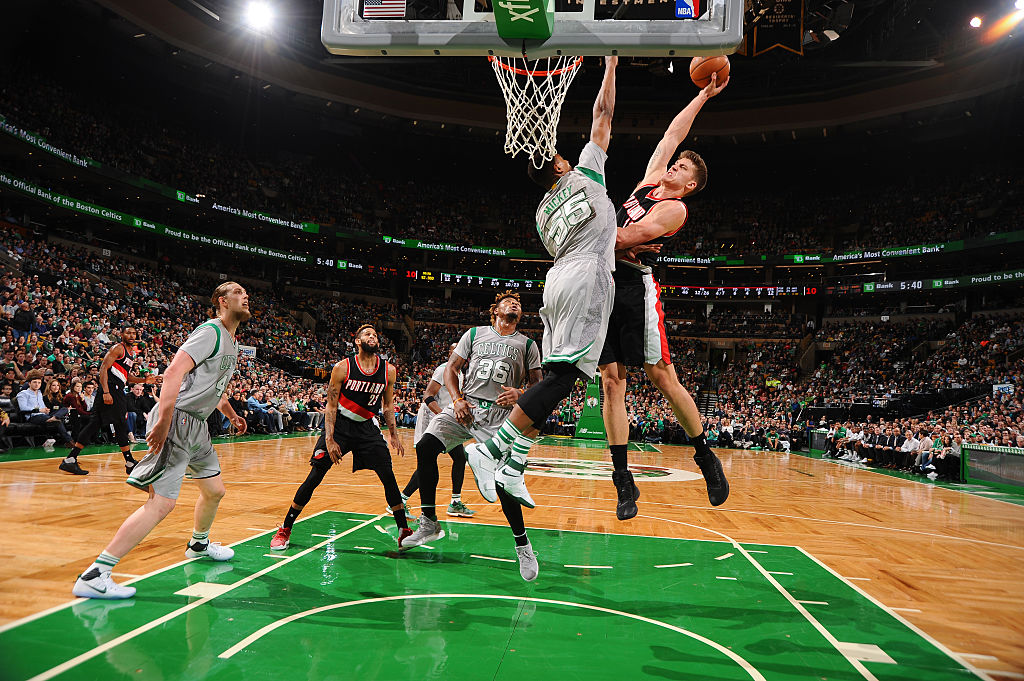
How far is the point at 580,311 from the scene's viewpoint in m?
3.96

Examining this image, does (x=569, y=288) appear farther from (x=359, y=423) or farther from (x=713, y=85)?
(x=359, y=423)

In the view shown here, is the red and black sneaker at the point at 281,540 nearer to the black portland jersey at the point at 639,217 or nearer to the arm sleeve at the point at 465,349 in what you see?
the arm sleeve at the point at 465,349

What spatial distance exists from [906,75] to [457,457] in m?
33.2

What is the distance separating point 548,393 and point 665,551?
3006 mm

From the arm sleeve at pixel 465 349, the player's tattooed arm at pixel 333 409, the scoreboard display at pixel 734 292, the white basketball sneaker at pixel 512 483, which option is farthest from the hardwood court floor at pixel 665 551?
the scoreboard display at pixel 734 292

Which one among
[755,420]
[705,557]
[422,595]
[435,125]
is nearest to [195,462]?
[422,595]

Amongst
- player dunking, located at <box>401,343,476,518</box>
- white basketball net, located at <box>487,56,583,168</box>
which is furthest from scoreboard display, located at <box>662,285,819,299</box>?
white basketball net, located at <box>487,56,583,168</box>

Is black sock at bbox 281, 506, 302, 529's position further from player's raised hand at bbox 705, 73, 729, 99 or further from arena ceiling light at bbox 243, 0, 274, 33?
arena ceiling light at bbox 243, 0, 274, 33

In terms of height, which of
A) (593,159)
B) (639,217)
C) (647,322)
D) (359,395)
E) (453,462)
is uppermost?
(593,159)

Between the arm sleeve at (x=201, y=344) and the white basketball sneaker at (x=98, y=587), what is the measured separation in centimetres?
144

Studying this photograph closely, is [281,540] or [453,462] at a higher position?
[453,462]

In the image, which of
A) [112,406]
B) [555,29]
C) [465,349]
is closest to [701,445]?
[465,349]

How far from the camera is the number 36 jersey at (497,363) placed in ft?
20.0

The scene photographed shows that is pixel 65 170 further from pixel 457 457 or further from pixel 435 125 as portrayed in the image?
pixel 457 457
